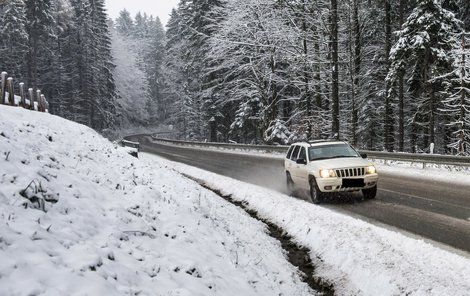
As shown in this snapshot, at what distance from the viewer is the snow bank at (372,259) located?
594 cm

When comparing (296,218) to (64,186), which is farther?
(296,218)

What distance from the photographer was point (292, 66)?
95.3ft

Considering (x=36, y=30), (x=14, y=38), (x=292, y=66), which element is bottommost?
(x=292, y=66)

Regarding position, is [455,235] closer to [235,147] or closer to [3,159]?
[3,159]

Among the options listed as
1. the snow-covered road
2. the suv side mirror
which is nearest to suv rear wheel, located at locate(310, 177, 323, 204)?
the suv side mirror

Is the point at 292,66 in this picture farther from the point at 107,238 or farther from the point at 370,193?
the point at 107,238

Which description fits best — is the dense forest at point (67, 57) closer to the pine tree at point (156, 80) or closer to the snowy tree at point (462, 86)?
the pine tree at point (156, 80)

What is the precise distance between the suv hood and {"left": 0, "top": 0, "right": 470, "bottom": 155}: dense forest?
39.7 ft

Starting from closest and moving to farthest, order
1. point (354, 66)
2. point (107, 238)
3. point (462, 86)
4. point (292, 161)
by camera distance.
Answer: point (107, 238)
point (292, 161)
point (462, 86)
point (354, 66)

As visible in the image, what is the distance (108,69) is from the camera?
62344mm

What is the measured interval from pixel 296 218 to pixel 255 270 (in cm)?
392

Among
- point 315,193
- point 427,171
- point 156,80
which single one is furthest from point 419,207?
point 156,80

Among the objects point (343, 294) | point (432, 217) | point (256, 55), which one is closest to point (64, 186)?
point (343, 294)

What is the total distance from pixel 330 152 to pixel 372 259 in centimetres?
604
